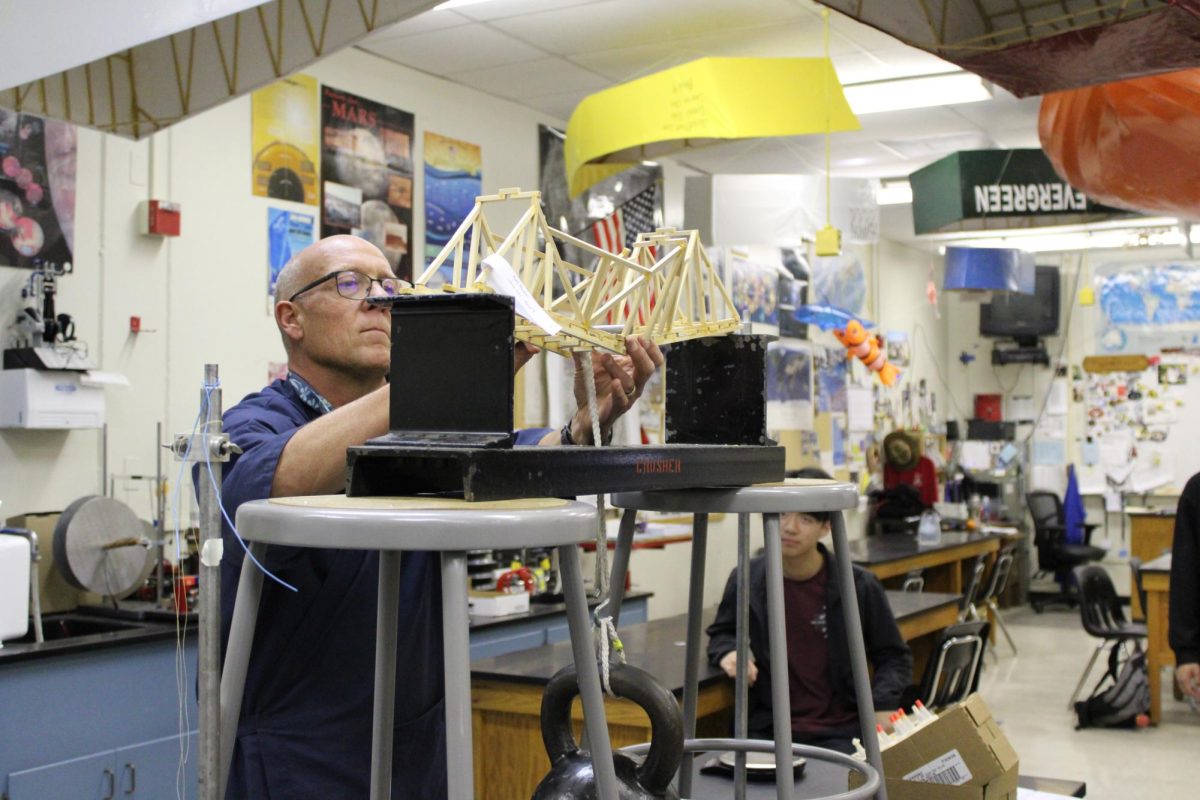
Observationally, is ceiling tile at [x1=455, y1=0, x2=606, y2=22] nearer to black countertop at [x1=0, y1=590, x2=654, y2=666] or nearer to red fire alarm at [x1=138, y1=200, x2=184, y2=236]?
red fire alarm at [x1=138, y1=200, x2=184, y2=236]

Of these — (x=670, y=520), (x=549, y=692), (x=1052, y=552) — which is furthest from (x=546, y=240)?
(x=1052, y=552)

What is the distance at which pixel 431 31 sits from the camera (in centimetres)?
572

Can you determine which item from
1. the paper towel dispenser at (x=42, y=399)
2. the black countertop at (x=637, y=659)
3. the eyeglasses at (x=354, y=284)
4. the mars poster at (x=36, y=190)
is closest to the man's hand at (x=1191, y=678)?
the black countertop at (x=637, y=659)

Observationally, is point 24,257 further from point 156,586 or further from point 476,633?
point 476,633

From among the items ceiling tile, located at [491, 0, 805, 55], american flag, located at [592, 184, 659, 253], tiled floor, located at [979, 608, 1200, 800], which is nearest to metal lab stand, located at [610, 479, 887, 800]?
ceiling tile, located at [491, 0, 805, 55]

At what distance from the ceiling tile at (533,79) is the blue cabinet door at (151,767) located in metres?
3.72

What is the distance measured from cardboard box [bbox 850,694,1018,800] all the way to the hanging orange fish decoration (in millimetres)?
5414

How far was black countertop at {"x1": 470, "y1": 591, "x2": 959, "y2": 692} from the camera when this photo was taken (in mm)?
3844

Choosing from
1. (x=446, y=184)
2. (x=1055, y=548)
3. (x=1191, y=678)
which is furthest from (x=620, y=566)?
(x=1055, y=548)

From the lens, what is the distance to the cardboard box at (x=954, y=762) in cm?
234

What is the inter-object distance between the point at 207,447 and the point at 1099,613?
7.45m

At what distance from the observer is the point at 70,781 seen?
3.65 meters

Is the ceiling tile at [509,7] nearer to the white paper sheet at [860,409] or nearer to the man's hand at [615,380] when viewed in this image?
the man's hand at [615,380]

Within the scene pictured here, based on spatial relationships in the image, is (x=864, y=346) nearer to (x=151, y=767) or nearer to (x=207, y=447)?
(x=151, y=767)
